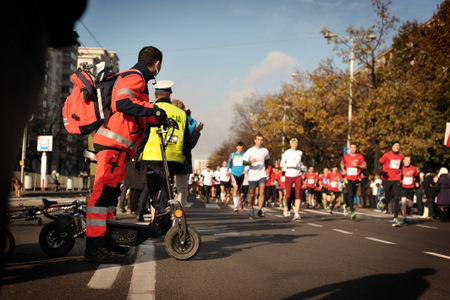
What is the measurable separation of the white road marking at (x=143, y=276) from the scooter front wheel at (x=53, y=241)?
2.41 ft

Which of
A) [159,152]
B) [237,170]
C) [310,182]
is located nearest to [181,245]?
[159,152]

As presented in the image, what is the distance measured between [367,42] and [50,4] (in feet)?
117

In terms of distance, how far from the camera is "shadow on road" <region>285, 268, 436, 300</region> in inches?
168

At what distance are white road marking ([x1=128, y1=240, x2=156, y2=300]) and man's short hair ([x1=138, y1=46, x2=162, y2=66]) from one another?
6.66 feet

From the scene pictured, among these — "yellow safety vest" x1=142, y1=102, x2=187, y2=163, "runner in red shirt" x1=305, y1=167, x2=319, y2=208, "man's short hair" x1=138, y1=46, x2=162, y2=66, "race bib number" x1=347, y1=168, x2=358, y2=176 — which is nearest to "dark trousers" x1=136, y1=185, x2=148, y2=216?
"yellow safety vest" x1=142, y1=102, x2=187, y2=163

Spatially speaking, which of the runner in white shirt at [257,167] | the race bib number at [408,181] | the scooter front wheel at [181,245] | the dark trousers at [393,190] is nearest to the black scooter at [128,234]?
the scooter front wheel at [181,245]

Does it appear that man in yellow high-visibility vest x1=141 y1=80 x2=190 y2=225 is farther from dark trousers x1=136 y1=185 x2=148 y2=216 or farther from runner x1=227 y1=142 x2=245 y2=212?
runner x1=227 y1=142 x2=245 y2=212

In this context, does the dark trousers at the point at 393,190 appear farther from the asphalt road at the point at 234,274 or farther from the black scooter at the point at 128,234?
the black scooter at the point at 128,234

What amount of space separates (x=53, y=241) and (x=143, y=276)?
51.3 inches

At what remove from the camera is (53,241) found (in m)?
5.54

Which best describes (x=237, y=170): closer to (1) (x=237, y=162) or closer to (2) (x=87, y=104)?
(1) (x=237, y=162)

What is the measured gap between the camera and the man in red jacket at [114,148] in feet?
17.3

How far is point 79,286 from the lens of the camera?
415 centimetres

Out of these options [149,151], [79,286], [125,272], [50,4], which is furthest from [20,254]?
[50,4]
